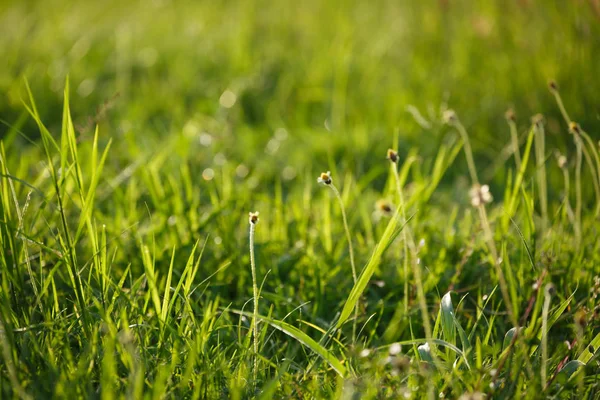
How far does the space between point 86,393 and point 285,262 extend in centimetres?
73

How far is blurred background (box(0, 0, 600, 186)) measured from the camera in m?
2.48

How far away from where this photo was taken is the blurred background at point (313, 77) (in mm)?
2479

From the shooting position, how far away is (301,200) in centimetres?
214

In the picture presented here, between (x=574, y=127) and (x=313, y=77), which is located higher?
(x=574, y=127)

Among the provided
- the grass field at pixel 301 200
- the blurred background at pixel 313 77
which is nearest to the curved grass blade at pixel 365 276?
the grass field at pixel 301 200

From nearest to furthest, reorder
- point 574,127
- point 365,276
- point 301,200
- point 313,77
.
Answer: point 365,276 → point 574,127 → point 301,200 → point 313,77

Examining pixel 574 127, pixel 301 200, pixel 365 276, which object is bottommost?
pixel 301 200

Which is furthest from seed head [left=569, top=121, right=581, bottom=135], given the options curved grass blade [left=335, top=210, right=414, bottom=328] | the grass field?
curved grass blade [left=335, top=210, right=414, bottom=328]

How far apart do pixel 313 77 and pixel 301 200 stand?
118cm

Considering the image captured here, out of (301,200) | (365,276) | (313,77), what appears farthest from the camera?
(313,77)

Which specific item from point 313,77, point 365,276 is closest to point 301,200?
point 365,276

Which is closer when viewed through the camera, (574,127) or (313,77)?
(574,127)

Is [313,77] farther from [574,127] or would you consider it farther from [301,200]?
[574,127]

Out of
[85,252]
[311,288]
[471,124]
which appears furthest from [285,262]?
[471,124]
